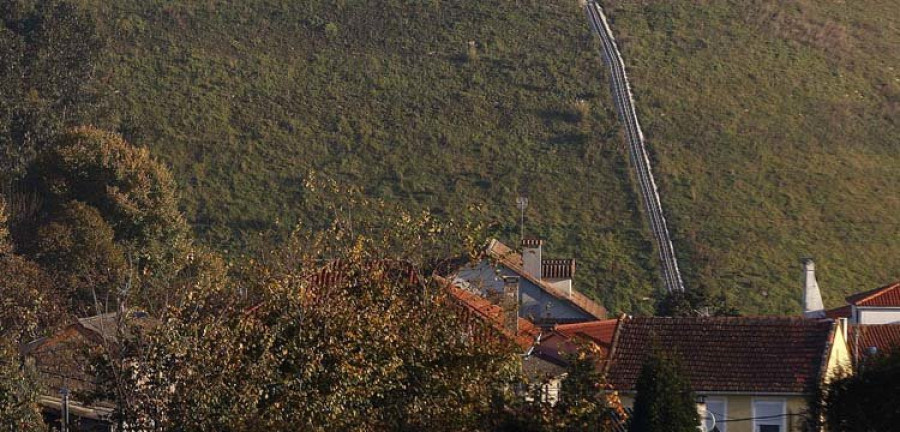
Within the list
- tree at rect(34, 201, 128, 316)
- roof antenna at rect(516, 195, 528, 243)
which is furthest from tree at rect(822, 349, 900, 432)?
roof antenna at rect(516, 195, 528, 243)

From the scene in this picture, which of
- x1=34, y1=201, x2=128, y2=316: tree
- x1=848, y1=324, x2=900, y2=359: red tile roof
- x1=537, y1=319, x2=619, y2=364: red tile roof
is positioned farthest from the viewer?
x1=34, y1=201, x2=128, y2=316: tree

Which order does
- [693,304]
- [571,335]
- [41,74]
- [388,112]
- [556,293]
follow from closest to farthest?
[571,335], [556,293], [693,304], [41,74], [388,112]

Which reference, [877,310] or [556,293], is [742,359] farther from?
[556,293]

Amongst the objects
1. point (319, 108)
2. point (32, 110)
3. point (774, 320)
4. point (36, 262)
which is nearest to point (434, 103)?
point (319, 108)

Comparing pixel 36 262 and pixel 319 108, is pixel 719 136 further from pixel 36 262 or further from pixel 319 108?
pixel 36 262

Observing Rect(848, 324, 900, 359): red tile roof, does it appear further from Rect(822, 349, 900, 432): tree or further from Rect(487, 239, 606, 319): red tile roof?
Rect(822, 349, 900, 432): tree

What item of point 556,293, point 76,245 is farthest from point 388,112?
point 556,293

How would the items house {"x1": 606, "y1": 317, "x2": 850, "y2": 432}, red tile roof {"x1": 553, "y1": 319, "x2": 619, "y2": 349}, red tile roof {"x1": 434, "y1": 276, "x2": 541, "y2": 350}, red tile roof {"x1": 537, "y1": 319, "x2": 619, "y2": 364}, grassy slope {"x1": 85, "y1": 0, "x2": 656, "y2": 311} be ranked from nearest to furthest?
red tile roof {"x1": 434, "y1": 276, "x2": 541, "y2": 350}
house {"x1": 606, "y1": 317, "x2": 850, "y2": 432}
red tile roof {"x1": 537, "y1": 319, "x2": 619, "y2": 364}
red tile roof {"x1": 553, "y1": 319, "x2": 619, "y2": 349}
grassy slope {"x1": 85, "y1": 0, "x2": 656, "y2": 311}
